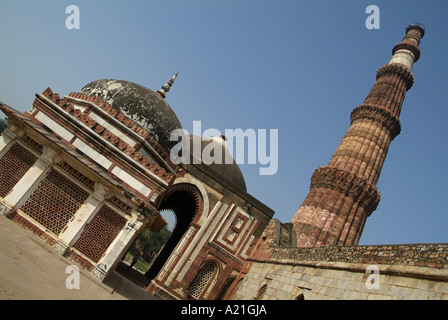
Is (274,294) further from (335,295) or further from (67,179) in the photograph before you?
(67,179)

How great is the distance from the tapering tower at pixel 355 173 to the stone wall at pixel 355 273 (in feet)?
27.0

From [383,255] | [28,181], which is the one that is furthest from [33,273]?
[383,255]

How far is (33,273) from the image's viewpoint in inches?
199

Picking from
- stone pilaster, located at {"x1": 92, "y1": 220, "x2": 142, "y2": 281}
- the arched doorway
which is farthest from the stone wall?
the arched doorway

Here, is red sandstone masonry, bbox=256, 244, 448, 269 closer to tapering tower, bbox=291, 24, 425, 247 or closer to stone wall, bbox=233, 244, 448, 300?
stone wall, bbox=233, 244, 448, 300

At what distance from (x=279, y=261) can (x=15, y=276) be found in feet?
29.1

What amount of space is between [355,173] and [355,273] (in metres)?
14.6

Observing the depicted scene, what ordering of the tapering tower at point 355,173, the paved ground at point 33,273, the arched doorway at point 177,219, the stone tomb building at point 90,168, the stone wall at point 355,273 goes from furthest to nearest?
the tapering tower at point 355,173 < the arched doorway at point 177,219 < the stone tomb building at point 90,168 < the stone wall at point 355,273 < the paved ground at point 33,273

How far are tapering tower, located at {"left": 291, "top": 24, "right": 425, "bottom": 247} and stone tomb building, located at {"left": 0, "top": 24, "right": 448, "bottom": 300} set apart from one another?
536 centimetres

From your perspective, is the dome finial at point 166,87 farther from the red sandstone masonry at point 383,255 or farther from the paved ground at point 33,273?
the red sandstone masonry at point 383,255

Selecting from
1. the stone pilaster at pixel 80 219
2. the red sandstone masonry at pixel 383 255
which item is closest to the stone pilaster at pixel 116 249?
the stone pilaster at pixel 80 219

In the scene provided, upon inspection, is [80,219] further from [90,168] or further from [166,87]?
[166,87]

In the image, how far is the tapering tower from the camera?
19.9m

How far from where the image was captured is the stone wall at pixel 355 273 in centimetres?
606
